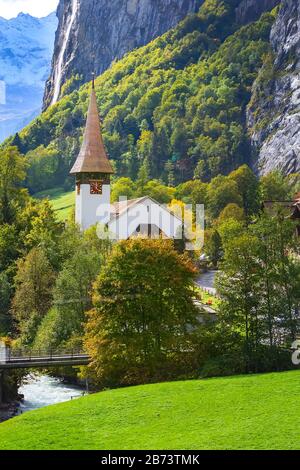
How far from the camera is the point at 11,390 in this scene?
4094 cm

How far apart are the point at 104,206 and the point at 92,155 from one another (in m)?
5.62

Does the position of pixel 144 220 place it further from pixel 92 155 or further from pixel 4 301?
pixel 4 301

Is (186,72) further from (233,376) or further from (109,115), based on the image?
(233,376)

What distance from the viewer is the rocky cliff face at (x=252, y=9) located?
622 ft

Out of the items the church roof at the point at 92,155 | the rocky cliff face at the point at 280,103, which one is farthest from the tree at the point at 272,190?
the church roof at the point at 92,155

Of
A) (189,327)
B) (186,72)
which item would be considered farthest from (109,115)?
(189,327)

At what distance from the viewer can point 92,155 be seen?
72250mm

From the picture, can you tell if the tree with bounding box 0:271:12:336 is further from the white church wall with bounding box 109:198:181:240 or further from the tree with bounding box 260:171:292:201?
the tree with bounding box 260:171:292:201

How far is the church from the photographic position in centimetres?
6350

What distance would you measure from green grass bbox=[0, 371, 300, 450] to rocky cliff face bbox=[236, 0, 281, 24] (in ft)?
552

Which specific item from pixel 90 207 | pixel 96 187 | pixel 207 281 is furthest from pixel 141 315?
pixel 96 187

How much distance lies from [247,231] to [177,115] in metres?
135

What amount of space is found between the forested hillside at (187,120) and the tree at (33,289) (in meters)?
90.1

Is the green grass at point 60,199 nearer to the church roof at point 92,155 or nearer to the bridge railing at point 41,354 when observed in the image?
the church roof at point 92,155
